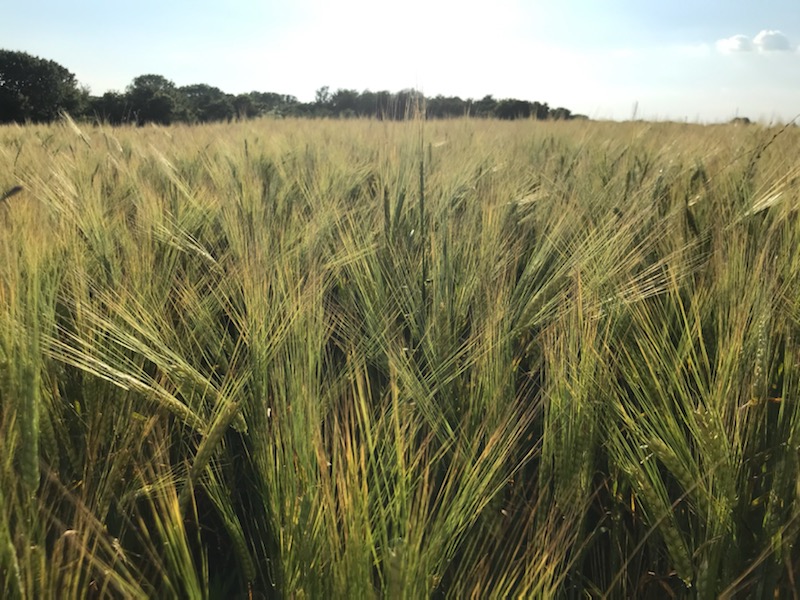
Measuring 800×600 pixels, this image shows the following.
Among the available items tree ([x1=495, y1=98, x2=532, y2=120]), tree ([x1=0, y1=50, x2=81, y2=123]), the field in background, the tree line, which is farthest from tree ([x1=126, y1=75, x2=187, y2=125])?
the field in background

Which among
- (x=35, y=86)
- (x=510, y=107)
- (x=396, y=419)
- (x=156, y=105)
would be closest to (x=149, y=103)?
(x=156, y=105)

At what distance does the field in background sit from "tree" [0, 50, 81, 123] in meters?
21.9

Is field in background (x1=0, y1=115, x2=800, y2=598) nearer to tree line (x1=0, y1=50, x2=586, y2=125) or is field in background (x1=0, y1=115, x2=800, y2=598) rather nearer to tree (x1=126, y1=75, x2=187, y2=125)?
tree line (x1=0, y1=50, x2=586, y2=125)

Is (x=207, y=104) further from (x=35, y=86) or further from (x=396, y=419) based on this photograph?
(x=396, y=419)

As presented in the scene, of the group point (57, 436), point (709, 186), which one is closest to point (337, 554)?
point (57, 436)

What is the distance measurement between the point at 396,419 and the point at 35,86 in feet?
82.8

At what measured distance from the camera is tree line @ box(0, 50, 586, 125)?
39.1ft

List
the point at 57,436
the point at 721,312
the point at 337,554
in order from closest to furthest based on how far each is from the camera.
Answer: the point at 337,554 → the point at 57,436 → the point at 721,312

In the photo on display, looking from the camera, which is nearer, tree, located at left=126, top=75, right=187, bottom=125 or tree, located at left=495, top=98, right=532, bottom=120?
tree, located at left=495, top=98, right=532, bottom=120

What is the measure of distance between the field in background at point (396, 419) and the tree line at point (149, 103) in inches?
338

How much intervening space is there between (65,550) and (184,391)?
0.89 feet

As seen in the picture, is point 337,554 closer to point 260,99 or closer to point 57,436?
point 57,436

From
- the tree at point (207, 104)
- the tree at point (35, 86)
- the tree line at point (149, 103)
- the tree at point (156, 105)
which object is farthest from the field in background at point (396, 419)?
the tree at point (35, 86)

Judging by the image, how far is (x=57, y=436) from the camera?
867 mm
